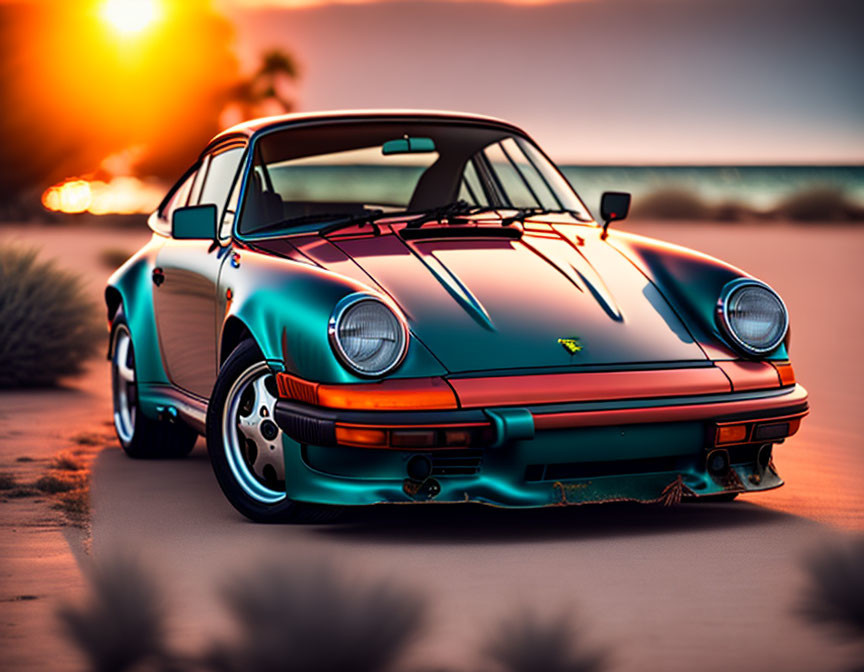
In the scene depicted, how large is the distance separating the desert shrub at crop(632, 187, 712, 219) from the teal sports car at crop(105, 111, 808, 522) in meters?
34.1

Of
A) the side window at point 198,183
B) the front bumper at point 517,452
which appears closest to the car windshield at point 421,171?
the side window at point 198,183

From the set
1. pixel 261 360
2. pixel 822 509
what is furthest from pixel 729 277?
pixel 261 360

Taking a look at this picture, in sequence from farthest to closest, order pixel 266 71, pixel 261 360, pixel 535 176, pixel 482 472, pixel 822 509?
pixel 266 71, pixel 535 176, pixel 822 509, pixel 261 360, pixel 482 472

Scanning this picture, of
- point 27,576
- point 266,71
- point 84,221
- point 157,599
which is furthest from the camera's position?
point 84,221

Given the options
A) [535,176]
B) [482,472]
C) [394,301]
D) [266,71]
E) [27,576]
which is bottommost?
[27,576]

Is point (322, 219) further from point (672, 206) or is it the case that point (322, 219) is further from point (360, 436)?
point (672, 206)

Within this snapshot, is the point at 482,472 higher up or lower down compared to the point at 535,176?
lower down

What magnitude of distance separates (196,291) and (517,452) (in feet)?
6.71

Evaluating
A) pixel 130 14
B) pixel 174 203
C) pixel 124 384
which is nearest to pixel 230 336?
pixel 124 384

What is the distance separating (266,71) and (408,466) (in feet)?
102

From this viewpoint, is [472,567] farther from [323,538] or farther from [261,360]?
[261,360]

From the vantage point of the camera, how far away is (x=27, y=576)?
4.80 metres

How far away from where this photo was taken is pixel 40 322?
10875 mm

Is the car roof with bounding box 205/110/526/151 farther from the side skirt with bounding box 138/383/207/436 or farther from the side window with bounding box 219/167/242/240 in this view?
the side skirt with bounding box 138/383/207/436
